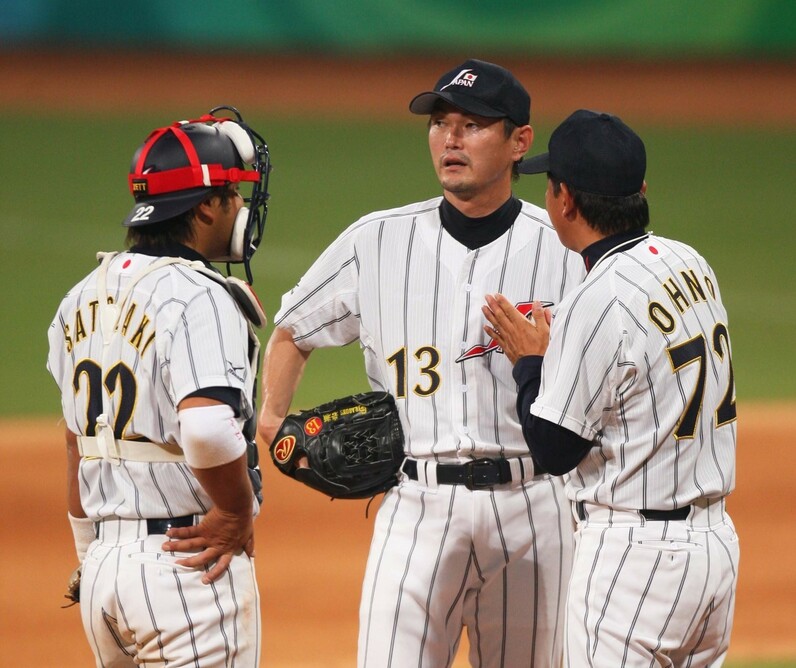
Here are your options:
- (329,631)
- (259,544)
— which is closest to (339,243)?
(329,631)

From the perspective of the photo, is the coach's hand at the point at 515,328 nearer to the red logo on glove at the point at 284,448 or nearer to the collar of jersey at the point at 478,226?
the collar of jersey at the point at 478,226

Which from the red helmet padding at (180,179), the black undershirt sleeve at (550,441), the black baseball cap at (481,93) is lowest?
the black undershirt sleeve at (550,441)

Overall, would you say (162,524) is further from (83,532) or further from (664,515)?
(664,515)

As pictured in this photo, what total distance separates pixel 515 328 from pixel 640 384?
0.44 meters

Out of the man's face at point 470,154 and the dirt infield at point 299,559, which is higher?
the man's face at point 470,154

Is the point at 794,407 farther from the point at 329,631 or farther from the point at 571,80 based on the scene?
the point at 571,80

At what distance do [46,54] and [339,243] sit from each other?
1768 cm

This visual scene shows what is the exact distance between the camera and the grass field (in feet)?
32.0

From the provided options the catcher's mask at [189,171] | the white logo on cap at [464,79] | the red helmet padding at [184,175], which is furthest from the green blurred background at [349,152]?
the red helmet padding at [184,175]

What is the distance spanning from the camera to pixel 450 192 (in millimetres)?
3836

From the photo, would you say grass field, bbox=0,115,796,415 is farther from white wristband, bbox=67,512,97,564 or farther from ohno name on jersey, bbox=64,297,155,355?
ohno name on jersey, bbox=64,297,155,355

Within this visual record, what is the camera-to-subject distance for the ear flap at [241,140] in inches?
134

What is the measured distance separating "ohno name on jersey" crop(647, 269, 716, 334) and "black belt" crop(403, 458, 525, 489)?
2.48 feet

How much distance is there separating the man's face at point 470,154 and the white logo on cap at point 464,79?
0.24ft
